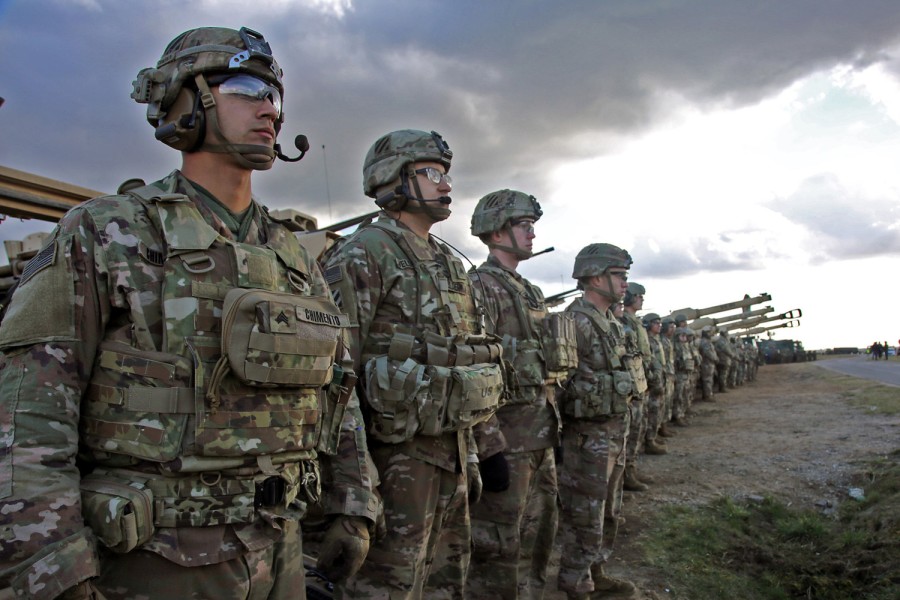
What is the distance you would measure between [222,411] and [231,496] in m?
0.25

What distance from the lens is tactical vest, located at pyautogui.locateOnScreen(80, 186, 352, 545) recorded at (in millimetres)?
1809

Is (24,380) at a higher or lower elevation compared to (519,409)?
higher

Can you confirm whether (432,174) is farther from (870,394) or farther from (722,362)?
(722,362)

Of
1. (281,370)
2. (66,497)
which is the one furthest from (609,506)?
(66,497)

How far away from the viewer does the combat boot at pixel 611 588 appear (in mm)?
5648

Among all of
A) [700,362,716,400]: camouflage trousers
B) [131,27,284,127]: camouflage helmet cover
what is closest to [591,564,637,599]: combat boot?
[131,27,284,127]: camouflage helmet cover

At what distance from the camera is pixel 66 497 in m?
1.62

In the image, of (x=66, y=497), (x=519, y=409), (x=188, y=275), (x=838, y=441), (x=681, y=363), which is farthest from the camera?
(x=681, y=363)

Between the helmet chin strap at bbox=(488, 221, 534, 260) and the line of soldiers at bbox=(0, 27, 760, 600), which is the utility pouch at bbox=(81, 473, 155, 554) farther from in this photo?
the helmet chin strap at bbox=(488, 221, 534, 260)

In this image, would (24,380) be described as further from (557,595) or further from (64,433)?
(557,595)

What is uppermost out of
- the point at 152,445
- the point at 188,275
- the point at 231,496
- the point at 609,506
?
the point at 188,275

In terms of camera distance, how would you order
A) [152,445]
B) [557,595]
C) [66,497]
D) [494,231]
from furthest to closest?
[557,595] → [494,231] → [152,445] → [66,497]

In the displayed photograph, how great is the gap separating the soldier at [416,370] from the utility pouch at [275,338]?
3.41 feet

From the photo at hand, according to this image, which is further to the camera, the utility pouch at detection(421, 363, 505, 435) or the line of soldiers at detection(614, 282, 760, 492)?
the line of soldiers at detection(614, 282, 760, 492)
